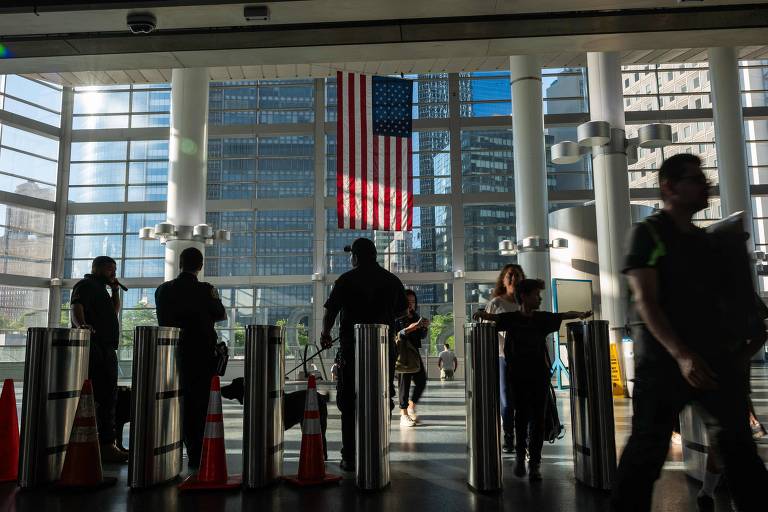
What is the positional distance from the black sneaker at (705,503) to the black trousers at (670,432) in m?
1.41

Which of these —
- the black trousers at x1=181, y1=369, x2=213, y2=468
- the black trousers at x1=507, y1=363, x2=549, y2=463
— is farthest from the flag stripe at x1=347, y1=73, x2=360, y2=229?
the black trousers at x1=507, y1=363, x2=549, y2=463

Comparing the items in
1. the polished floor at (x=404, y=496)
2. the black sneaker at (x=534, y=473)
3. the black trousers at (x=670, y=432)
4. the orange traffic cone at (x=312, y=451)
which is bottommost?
the polished floor at (x=404, y=496)

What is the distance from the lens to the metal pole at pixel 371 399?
4.41 m

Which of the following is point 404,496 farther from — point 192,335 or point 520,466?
point 192,335

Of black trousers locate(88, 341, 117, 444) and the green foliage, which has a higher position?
the green foliage

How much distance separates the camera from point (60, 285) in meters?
26.2

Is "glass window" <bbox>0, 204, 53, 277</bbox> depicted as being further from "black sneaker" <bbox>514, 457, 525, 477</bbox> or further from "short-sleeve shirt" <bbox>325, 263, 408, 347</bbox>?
"black sneaker" <bbox>514, 457, 525, 477</bbox>

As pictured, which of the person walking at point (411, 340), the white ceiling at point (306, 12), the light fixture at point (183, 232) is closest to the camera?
the white ceiling at point (306, 12)

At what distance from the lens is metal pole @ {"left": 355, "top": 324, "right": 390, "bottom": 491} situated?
4.41 meters

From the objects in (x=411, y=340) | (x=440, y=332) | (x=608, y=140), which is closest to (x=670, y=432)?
(x=411, y=340)

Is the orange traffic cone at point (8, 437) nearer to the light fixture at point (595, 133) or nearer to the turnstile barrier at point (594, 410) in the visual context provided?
the turnstile barrier at point (594, 410)

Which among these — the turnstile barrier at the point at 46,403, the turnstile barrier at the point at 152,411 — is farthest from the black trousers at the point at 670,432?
the turnstile barrier at the point at 46,403

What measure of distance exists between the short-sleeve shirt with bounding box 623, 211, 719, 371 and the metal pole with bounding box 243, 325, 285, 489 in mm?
2837

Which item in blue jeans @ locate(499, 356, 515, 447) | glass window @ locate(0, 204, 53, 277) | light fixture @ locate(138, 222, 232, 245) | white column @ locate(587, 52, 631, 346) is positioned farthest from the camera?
glass window @ locate(0, 204, 53, 277)
